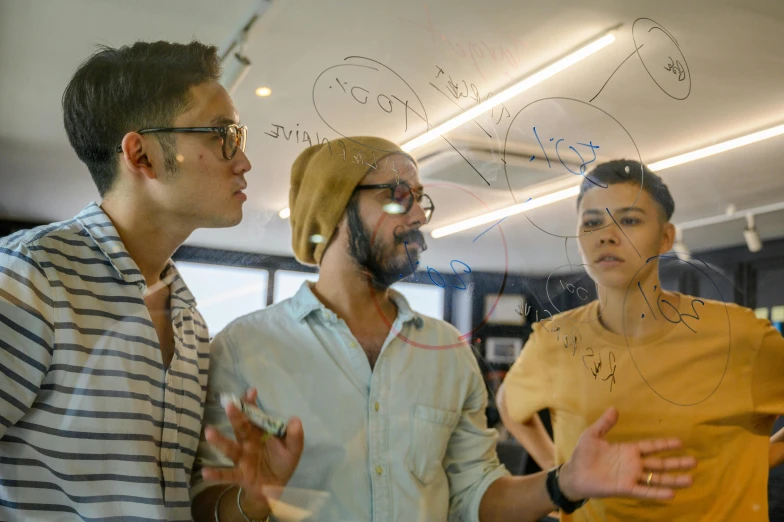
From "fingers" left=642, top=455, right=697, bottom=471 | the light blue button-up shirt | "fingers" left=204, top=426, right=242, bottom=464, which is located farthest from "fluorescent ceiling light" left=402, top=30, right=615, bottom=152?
"fingers" left=642, top=455, right=697, bottom=471

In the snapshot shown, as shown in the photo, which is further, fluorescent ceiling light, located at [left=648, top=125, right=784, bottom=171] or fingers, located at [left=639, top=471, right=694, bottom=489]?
fluorescent ceiling light, located at [left=648, top=125, right=784, bottom=171]

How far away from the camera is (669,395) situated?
3.26 feet

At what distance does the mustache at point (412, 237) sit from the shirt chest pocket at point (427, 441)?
0.71 feet

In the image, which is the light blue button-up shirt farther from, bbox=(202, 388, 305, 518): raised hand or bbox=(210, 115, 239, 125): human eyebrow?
bbox=(210, 115, 239, 125): human eyebrow

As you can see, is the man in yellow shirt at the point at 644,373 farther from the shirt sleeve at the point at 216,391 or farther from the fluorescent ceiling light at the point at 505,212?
the shirt sleeve at the point at 216,391

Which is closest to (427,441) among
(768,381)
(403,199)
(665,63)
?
(403,199)

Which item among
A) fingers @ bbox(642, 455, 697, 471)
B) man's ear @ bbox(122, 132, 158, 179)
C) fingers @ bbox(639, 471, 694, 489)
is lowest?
fingers @ bbox(639, 471, 694, 489)

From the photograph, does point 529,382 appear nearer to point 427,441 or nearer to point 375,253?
point 427,441

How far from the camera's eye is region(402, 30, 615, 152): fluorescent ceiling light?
2.96 feet

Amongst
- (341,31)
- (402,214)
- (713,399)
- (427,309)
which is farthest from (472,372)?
(341,31)

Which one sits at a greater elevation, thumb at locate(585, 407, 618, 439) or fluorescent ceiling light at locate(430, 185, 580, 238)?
fluorescent ceiling light at locate(430, 185, 580, 238)

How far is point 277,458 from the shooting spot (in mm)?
782

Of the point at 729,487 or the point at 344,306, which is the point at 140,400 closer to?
the point at 344,306

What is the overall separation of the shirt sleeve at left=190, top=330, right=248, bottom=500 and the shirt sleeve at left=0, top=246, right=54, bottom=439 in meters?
0.20
